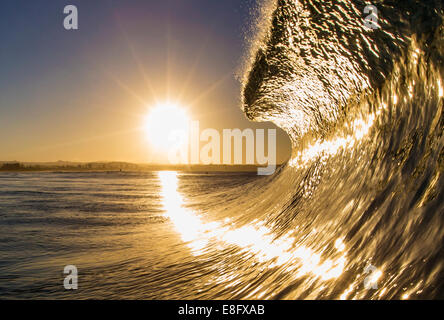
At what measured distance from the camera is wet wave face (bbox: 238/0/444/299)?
1101 mm

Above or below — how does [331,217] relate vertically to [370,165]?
below

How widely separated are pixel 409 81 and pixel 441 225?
96 cm

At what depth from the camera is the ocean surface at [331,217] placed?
1196mm

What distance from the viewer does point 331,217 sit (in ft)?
6.68

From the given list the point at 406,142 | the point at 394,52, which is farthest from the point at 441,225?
the point at 394,52

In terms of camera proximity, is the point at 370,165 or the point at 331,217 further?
the point at 331,217

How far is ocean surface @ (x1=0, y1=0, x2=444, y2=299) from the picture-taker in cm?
120

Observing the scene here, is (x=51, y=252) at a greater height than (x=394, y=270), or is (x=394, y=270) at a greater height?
(x=394, y=270)

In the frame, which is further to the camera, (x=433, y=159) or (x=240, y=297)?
(x=240, y=297)

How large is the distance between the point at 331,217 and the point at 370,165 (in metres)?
0.41

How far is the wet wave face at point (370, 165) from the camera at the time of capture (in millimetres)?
1101

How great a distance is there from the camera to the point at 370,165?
1923 mm
